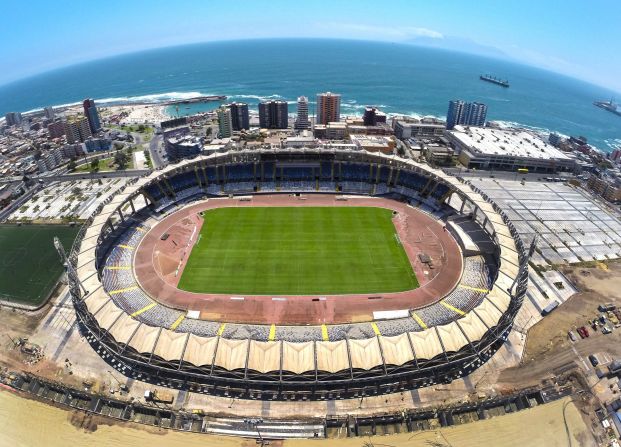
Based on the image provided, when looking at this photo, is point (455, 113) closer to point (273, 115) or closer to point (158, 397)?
point (273, 115)

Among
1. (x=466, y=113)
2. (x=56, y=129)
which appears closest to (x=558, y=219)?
(x=466, y=113)

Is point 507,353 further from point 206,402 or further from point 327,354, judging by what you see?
point 206,402

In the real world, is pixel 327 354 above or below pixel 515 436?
above

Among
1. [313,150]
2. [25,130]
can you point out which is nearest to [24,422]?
[313,150]

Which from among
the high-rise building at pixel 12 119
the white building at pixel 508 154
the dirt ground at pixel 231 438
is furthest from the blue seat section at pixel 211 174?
the high-rise building at pixel 12 119

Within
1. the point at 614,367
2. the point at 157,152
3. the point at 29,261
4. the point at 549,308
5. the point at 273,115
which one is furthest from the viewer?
the point at 273,115

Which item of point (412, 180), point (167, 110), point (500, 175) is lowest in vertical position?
point (500, 175)

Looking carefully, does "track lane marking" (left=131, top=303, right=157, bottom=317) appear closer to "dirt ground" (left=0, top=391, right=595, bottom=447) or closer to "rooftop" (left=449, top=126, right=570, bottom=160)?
"dirt ground" (left=0, top=391, right=595, bottom=447)
